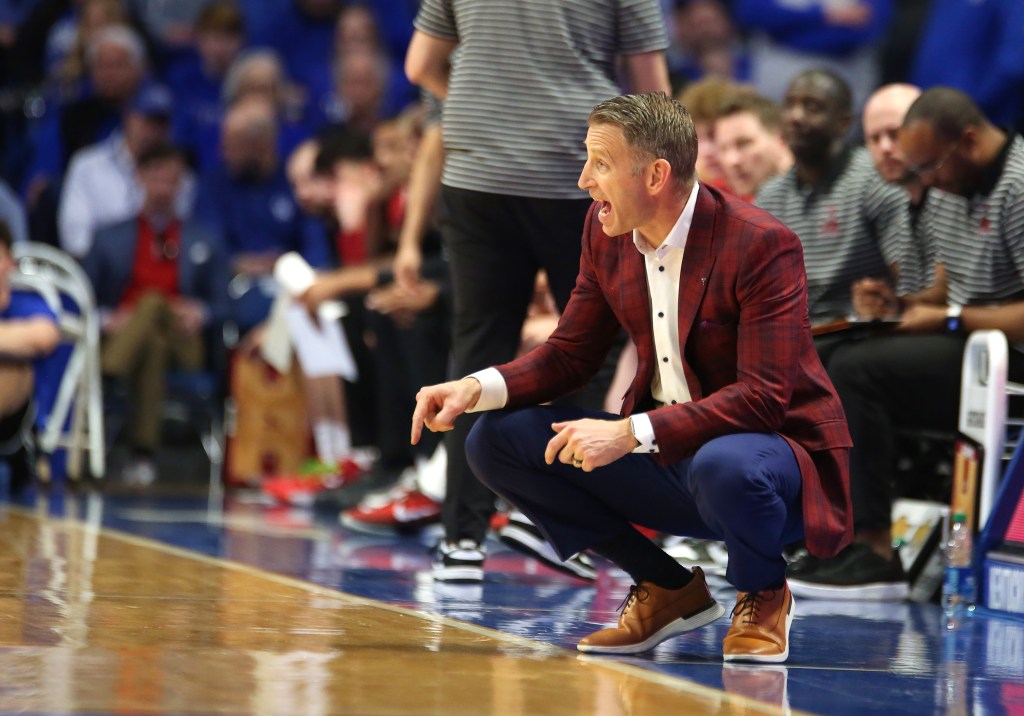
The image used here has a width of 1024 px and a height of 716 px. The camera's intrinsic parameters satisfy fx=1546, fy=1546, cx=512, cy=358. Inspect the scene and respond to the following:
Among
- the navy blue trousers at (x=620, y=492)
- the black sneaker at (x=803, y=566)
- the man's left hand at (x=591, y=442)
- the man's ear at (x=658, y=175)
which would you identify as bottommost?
the black sneaker at (x=803, y=566)

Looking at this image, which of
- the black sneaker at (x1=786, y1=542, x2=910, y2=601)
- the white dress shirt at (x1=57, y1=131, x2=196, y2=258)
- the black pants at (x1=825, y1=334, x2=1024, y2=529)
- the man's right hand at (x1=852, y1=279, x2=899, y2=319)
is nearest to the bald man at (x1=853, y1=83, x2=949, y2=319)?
the man's right hand at (x1=852, y1=279, x2=899, y2=319)

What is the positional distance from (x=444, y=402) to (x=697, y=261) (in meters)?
0.53

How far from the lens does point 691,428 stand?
2666mm

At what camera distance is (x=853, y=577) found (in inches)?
154

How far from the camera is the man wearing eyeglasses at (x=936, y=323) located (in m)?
3.78

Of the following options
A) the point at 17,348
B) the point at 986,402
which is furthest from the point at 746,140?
the point at 17,348

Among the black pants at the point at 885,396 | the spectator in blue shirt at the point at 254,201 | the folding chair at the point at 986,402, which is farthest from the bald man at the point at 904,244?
the spectator in blue shirt at the point at 254,201

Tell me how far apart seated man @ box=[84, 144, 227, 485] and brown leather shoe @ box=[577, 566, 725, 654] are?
4.64m

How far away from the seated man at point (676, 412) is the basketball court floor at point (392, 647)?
0.55 feet

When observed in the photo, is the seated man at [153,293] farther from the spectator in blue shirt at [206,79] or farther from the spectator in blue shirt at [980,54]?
the spectator in blue shirt at [980,54]

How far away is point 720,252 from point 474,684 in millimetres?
909

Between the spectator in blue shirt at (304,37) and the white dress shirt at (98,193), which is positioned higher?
the spectator in blue shirt at (304,37)

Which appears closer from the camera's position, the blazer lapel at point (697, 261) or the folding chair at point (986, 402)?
the blazer lapel at point (697, 261)

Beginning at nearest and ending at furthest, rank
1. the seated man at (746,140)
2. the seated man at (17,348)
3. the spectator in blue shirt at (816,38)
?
the seated man at (746,140) < the seated man at (17,348) < the spectator in blue shirt at (816,38)
